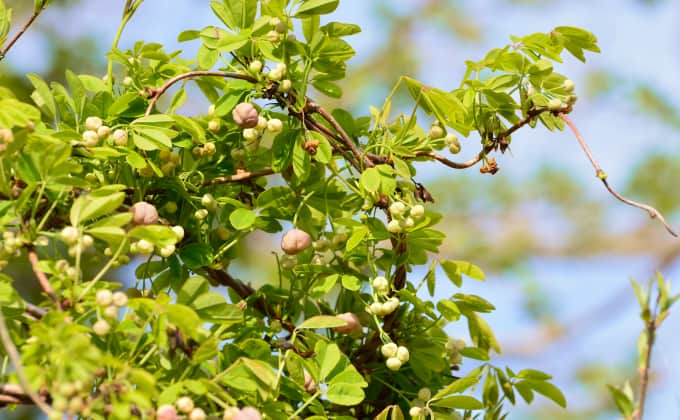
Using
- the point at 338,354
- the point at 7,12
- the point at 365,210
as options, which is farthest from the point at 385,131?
the point at 7,12

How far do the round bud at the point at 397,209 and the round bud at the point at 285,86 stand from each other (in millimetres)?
124

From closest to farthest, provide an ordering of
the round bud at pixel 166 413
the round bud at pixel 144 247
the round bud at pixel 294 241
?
the round bud at pixel 166 413 → the round bud at pixel 144 247 → the round bud at pixel 294 241

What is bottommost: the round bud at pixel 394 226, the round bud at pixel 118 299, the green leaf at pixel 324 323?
the round bud at pixel 118 299

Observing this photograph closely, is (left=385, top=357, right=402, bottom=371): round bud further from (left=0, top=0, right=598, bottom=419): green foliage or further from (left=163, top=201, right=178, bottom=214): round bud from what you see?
(left=163, top=201, right=178, bottom=214): round bud

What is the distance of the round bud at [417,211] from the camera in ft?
2.06

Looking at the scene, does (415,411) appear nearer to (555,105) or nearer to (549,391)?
(549,391)

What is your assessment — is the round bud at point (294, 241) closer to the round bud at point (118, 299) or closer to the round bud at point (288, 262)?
the round bud at point (288, 262)

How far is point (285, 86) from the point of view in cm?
64

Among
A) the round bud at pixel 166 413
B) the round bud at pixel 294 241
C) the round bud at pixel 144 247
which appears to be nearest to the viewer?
the round bud at pixel 166 413

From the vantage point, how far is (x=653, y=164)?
4254 mm

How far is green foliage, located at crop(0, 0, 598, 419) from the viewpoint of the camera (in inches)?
21.1

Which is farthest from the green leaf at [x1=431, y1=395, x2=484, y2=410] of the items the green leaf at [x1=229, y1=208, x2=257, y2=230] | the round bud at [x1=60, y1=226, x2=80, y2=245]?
the round bud at [x1=60, y1=226, x2=80, y2=245]

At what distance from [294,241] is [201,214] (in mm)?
79

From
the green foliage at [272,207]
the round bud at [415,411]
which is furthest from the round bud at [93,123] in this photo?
the round bud at [415,411]
